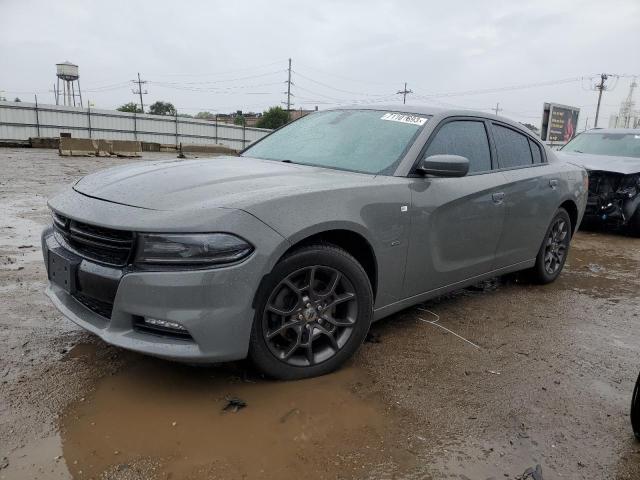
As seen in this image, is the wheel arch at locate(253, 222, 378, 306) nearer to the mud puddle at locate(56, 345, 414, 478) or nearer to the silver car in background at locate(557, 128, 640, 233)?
the mud puddle at locate(56, 345, 414, 478)

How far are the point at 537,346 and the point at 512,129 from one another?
194 cm

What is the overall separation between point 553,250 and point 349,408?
3271 mm

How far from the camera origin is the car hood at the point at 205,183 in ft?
8.14

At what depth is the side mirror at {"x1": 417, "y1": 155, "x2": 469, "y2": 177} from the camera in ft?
10.2

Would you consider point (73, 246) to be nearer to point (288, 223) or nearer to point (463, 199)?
point (288, 223)

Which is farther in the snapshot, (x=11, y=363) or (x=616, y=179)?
(x=616, y=179)

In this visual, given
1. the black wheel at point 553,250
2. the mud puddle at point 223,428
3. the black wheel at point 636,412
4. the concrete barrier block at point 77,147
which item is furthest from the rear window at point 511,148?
the concrete barrier block at point 77,147

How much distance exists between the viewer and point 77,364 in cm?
285

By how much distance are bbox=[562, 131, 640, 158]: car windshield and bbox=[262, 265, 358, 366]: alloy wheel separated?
7.72 meters

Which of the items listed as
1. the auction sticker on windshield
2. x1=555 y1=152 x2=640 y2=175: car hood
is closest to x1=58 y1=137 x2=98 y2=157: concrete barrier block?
x1=555 y1=152 x2=640 y2=175: car hood

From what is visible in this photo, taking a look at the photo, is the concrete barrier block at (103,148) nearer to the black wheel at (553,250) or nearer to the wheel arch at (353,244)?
the black wheel at (553,250)

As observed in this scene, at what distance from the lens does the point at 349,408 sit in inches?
99.1

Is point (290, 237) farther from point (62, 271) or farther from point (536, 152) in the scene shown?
point (536, 152)

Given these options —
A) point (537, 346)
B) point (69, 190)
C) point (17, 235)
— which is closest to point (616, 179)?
point (537, 346)
